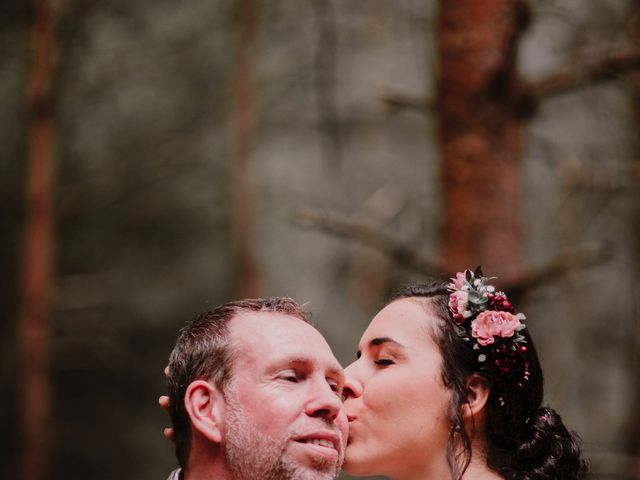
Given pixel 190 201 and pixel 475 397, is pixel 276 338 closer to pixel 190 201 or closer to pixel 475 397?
pixel 475 397

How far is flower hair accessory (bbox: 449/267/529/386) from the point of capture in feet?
11.9

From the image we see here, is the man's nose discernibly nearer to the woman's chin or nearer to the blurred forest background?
the woman's chin

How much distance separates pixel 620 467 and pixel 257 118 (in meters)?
7.33

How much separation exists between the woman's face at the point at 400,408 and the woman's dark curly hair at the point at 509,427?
0.05m

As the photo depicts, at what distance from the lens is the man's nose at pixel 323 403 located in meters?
3.17

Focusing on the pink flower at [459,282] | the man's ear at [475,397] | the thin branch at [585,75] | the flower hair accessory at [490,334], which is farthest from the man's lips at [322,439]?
the thin branch at [585,75]

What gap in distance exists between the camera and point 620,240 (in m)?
14.4

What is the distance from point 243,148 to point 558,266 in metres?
8.16

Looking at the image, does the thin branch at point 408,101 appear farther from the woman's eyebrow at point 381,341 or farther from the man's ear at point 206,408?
the man's ear at point 206,408

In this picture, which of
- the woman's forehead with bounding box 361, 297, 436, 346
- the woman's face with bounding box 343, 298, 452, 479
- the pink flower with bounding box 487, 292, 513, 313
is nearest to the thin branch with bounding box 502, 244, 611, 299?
the pink flower with bounding box 487, 292, 513, 313

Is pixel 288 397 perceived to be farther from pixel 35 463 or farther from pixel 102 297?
pixel 102 297

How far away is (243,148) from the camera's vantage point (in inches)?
496

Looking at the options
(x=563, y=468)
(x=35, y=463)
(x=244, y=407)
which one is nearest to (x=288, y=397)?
(x=244, y=407)

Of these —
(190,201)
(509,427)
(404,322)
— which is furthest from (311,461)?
(190,201)
